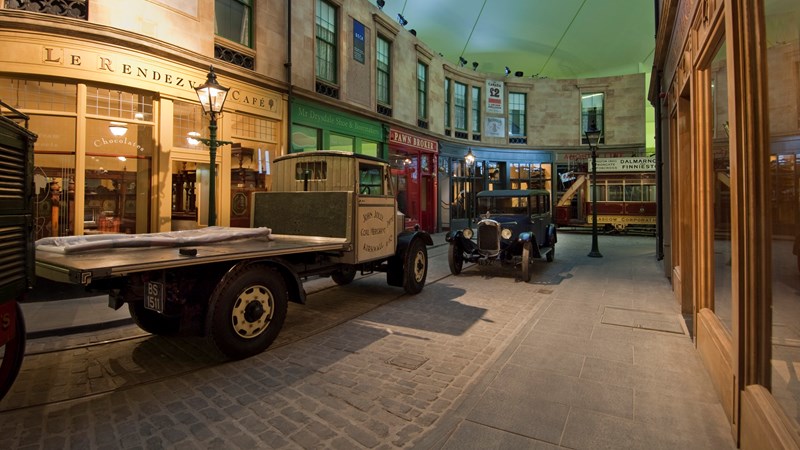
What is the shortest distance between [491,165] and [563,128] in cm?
556

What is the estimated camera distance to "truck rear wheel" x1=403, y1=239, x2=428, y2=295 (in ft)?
23.6

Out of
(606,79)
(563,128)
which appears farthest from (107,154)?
(606,79)

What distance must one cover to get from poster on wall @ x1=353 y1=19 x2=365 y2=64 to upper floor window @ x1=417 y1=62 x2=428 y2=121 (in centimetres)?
497

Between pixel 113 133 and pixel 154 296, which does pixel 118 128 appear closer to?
pixel 113 133

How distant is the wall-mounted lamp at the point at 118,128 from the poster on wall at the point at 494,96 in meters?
19.7

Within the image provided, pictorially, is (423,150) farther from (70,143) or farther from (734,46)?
(734,46)

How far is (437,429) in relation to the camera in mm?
2914

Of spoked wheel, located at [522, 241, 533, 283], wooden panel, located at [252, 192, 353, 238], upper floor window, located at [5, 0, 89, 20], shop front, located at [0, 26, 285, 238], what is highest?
upper floor window, located at [5, 0, 89, 20]

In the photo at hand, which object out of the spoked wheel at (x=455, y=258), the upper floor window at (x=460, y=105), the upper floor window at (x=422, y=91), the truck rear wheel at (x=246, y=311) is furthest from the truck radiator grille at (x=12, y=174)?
the upper floor window at (x=460, y=105)

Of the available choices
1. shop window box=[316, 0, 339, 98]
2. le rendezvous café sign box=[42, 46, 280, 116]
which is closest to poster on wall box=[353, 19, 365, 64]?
shop window box=[316, 0, 339, 98]

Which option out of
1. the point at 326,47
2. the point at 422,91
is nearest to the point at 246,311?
the point at 326,47

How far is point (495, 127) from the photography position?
23906mm

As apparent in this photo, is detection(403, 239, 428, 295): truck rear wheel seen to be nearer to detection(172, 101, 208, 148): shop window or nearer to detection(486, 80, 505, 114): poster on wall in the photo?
detection(172, 101, 208, 148): shop window

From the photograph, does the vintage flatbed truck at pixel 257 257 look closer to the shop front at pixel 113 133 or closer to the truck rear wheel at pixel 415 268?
the truck rear wheel at pixel 415 268
